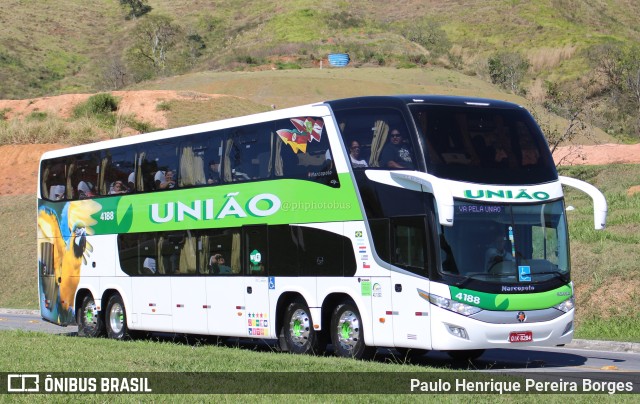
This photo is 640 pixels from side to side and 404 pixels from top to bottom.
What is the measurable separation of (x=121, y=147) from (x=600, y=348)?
10688 millimetres

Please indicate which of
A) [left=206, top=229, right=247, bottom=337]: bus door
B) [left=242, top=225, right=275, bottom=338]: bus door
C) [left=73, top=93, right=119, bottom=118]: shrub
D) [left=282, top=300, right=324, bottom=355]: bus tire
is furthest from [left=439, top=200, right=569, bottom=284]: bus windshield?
[left=73, top=93, right=119, bottom=118]: shrub

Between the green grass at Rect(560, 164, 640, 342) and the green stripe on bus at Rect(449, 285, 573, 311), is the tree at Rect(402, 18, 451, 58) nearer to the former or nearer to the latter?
the green grass at Rect(560, 164, 640, 342)

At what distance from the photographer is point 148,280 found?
71.6 feet

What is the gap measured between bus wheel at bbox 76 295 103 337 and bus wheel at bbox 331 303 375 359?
7583 mm

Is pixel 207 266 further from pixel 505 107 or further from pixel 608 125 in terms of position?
pixel 608 125

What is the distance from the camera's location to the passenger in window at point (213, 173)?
773 inches

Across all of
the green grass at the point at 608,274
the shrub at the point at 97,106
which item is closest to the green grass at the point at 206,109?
the shrub at the point at 97,106

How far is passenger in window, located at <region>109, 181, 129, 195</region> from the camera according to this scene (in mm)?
22188

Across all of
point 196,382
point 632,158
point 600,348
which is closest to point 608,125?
point 632,158

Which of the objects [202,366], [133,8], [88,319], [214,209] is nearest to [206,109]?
[88,319]

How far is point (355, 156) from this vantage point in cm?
1689

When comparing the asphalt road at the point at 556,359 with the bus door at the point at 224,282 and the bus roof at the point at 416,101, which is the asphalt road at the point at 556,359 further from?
the bus roof at the point at 416,101

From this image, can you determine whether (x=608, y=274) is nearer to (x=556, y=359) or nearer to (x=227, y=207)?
(x=556, y=359)

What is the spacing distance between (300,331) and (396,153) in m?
3.80
